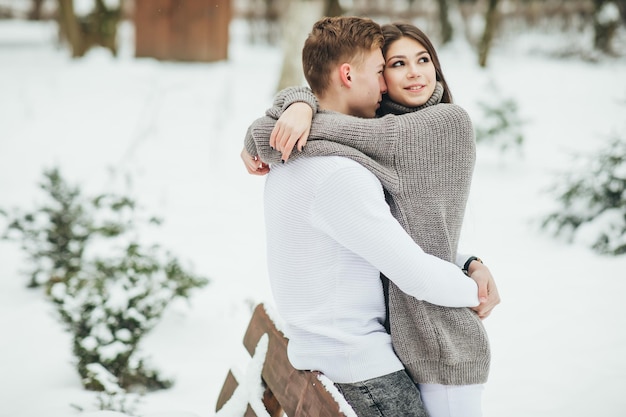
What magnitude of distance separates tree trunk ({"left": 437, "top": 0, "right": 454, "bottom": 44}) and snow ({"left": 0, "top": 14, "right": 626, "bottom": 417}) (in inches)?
157

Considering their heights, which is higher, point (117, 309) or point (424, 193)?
point (424, 193)

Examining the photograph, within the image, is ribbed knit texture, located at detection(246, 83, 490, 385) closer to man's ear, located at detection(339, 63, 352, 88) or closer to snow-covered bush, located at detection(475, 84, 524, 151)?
man's ear, located at detection(339, 63, 352, 88)

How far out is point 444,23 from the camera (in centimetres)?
1884

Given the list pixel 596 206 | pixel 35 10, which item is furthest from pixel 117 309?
pixel 35 10

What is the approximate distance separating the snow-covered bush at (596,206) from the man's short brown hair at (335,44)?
423cm

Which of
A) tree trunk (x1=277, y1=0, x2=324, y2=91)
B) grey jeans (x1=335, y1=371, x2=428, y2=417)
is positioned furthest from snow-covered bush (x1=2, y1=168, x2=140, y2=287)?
tree trunk (x1=277, y1=0, x2=324, y2=91)

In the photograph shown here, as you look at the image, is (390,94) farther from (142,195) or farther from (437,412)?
(142,195)

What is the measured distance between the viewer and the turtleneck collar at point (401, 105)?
2.04 metres

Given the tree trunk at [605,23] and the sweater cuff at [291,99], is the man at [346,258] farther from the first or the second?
the tree trunk at [605,23]

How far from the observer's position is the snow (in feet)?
12.0

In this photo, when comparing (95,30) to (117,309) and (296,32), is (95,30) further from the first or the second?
(117,309)

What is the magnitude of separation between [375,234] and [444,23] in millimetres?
18387

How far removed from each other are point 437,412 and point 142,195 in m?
5.79

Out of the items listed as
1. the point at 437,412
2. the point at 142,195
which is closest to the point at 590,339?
the point at 437,412
